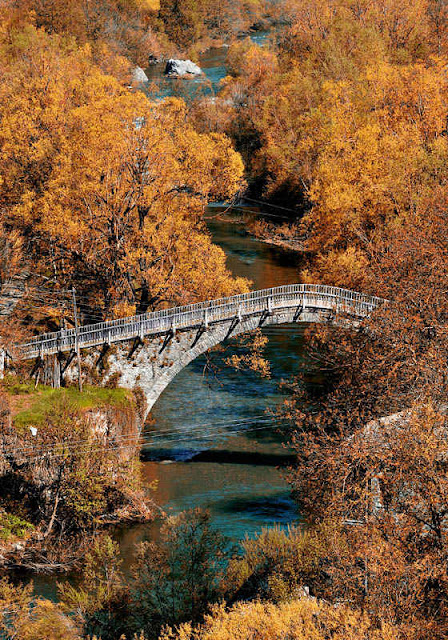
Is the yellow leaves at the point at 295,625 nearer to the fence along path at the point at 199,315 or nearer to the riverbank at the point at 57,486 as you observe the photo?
the riverbank at the point at 57,486

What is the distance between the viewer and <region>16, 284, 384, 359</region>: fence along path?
45.7 metres

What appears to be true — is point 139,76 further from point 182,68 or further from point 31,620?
point 31,620

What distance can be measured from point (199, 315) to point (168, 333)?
199 cm

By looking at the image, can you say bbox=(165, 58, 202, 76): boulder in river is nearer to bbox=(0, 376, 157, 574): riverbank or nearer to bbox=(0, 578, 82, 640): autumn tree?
bbox=(0, 376, 157, 574): riverbank

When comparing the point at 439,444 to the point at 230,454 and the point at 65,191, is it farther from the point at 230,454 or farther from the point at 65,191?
the point at 65,191

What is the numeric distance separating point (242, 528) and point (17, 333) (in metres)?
17.2

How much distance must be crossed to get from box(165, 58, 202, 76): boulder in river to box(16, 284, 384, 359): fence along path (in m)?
83.5

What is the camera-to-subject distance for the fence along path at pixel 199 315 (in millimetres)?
45656

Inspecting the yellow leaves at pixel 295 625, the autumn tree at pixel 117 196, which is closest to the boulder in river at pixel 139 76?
the autumn tree at pixel 117 196

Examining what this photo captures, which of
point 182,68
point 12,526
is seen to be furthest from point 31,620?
point 182,68

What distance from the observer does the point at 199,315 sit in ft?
156

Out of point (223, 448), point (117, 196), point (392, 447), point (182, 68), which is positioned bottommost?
point (223, 448)

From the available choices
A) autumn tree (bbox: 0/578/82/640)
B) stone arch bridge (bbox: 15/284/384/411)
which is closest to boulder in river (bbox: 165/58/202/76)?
stone arch bridge (bbox: 15/284/384/411)

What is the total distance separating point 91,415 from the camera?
143 feet
